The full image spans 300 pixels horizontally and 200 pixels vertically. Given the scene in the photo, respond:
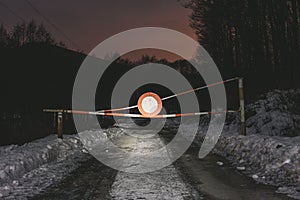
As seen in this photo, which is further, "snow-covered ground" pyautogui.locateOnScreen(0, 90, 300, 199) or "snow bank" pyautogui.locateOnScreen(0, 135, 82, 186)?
"snow bank" pyautogui.locateOnScreen(0, 135, 82, 186)

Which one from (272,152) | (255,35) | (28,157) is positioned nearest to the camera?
(272,152)

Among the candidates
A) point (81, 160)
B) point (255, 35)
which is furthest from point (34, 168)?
point (255, 35)

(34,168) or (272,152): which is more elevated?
(272,152)

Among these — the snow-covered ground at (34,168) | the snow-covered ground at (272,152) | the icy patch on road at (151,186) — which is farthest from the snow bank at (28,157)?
the snow-covered ground at (272,152)

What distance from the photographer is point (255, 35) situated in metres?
28.9

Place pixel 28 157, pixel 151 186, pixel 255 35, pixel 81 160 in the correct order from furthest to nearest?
pixel 255 35 → pixel 81 160 → pixel 28 157 → pixel 151 186

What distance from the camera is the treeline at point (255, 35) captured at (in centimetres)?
2470

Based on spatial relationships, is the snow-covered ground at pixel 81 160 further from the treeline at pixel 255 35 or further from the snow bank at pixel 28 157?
the treeline at pixel 255 35

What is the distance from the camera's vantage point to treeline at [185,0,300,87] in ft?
81.0

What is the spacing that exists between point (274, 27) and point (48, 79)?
982 inches

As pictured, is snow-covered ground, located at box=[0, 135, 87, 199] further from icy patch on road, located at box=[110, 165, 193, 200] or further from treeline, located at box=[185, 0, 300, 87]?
treeline, located at box=[185, 0, 300, 87]

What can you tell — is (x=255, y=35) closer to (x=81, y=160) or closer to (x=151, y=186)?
(x=81, y=160)

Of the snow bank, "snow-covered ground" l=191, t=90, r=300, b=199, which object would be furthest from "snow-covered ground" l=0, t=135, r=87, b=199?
"snow-covered ground" l=191, t=90, r=300, b=199

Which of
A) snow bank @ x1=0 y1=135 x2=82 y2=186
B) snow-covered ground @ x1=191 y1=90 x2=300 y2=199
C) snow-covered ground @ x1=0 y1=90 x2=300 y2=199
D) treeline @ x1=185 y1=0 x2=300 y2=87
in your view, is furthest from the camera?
treeline @ x1=185 y1=0 x2=300 y2=87
